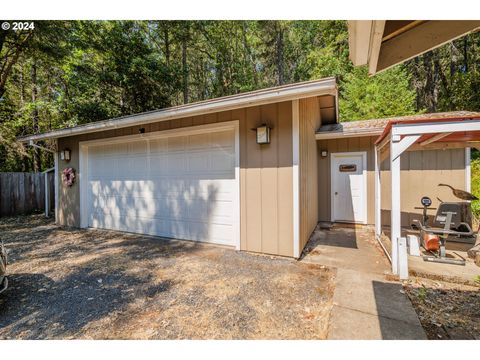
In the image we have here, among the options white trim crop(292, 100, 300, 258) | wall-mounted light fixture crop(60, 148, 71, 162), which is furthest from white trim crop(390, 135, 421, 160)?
wall-mounted light fixture crop(60, 148, 71, 162)

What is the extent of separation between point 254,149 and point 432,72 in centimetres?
1722

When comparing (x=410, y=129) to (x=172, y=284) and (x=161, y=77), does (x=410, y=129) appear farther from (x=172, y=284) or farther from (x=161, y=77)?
(x=161, y=77)

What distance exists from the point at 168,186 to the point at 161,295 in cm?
264

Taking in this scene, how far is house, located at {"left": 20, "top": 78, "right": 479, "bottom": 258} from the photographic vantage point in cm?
372

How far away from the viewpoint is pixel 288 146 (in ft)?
12.1

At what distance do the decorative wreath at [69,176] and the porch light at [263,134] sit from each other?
5.53 metres

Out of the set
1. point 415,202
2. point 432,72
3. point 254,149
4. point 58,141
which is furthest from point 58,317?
point 432,72

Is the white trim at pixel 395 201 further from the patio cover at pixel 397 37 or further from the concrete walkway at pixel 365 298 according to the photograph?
the patio cover at pixel 397 37

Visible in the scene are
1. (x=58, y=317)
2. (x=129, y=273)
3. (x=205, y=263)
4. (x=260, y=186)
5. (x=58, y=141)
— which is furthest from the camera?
(x=58, y=141)

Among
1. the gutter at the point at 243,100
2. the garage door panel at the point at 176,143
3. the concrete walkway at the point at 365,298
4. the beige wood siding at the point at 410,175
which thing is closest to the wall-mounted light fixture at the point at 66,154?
the gutter at the point at 243,100

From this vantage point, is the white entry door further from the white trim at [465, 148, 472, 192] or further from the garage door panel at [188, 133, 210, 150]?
Result: the garage door panel at [188, 133, 210, 150]

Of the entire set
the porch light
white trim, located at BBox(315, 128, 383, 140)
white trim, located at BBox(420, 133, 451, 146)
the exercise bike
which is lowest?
the exercise bike

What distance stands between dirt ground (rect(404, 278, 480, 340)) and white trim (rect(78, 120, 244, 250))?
2.60 m

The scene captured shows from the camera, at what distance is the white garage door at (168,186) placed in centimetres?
436
